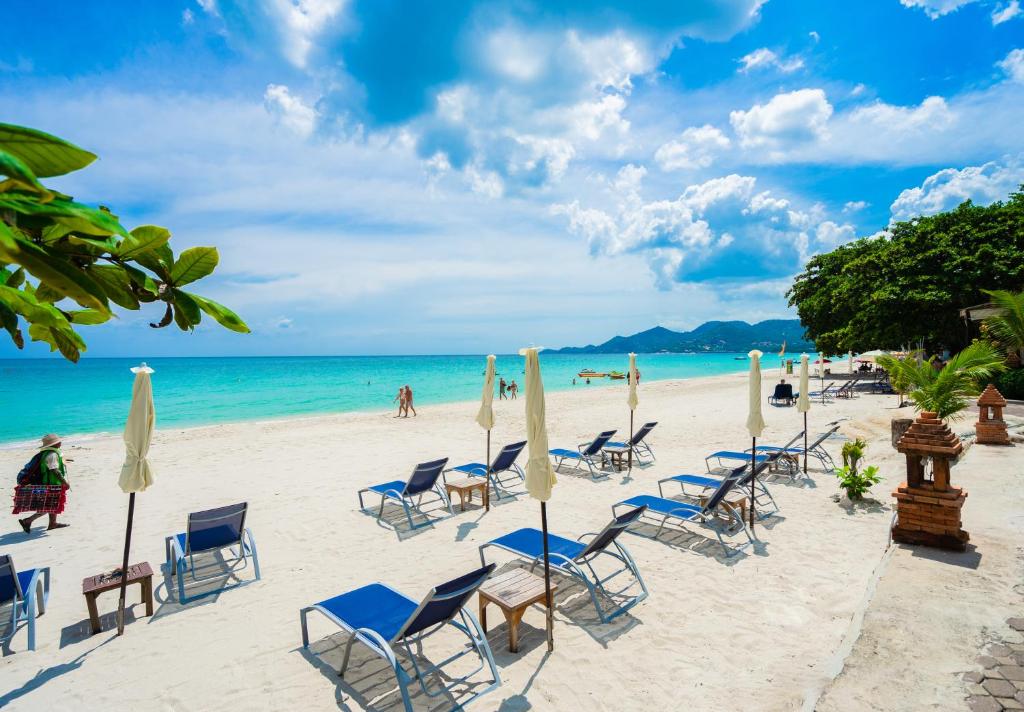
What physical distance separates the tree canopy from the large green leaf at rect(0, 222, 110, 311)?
27.8 metres

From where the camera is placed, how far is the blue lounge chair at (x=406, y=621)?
12.7 ft

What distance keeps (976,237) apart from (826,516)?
22.5 meters

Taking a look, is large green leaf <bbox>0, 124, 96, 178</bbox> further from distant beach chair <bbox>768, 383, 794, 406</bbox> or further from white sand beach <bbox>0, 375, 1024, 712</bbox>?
distant beach chair <bbox>768, 383, 794, 406</bbox>

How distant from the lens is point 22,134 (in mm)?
649

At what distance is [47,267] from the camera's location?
0.67 metres

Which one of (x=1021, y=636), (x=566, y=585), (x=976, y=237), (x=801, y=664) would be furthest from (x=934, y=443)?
(x=976, y=237)

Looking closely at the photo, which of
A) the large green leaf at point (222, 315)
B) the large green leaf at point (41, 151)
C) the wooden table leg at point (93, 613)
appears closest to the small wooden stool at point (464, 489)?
the wooden table leg at point (93, 613)

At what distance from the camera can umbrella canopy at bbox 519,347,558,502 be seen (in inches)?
190

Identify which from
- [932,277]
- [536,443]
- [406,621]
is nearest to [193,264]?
[406,621]

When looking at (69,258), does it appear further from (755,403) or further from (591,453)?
(591,453)

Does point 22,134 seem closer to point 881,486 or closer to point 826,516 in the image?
point 826,516

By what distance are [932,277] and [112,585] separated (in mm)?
28808

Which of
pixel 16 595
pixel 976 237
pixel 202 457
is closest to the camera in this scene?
pixel 16 595

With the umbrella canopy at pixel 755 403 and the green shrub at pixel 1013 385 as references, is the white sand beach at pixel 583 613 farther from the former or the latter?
the green shrub at pixel 1013 385
